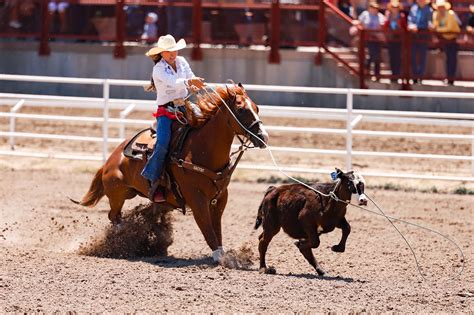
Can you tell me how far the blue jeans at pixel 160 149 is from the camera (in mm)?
8906

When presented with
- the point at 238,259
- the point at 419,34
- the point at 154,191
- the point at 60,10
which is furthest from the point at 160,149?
the point at 60,10

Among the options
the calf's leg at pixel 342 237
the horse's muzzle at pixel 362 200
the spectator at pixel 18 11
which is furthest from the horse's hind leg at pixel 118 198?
the spectator at pixel 18 11

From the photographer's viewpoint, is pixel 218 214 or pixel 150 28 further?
pixel 150 28

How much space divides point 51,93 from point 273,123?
14.9 ft

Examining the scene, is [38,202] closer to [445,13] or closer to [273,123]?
[273,123]

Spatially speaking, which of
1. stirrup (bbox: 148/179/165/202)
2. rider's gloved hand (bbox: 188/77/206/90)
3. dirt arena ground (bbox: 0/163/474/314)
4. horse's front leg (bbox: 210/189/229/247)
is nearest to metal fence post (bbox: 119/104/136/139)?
dirt arena ground (bbox: 0/163/474/314)

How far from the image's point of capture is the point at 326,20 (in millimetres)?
18719

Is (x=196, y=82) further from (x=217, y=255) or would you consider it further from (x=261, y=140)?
(x=217, y=255)

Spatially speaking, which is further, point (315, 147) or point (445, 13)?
point (445, 13)

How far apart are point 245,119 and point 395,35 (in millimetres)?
9522

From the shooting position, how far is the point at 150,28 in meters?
19.5

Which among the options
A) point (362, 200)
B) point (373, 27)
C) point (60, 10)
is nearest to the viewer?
point (362, 200)

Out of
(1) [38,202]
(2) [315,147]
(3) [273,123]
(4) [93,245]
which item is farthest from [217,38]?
(4) [93,245]

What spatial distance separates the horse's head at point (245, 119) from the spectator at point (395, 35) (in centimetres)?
929
